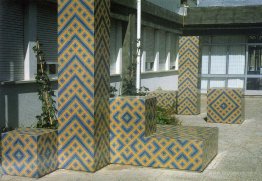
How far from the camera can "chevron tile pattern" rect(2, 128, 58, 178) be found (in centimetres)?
684

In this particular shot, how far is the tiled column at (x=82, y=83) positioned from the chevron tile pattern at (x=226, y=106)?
6.66m

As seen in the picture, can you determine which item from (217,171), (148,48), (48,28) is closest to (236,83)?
(148,48)

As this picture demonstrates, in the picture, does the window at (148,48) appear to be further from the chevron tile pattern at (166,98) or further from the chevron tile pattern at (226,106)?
the chevron tile pattern at (226,106)

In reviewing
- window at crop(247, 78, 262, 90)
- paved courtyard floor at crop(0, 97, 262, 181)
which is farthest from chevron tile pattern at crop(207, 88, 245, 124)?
window at crop(247, 78, 262, 90)

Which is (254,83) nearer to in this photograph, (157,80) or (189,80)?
(157,80)

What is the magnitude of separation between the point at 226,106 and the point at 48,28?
5.88 metres

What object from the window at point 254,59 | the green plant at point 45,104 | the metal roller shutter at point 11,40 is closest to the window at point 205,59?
the window at point 254,59

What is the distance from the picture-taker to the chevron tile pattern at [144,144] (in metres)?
7.39

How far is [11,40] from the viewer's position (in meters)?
10.7

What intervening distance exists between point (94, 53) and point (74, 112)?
1062mm

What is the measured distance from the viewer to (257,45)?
21.9 m

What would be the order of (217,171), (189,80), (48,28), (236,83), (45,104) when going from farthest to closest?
(236,83), (189,80), (48,28), (45,104), (217,171)

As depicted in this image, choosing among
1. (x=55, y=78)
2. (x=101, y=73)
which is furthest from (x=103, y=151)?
(x=55, y=78)

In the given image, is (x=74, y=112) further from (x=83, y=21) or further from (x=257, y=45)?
(x=257, y=45)
